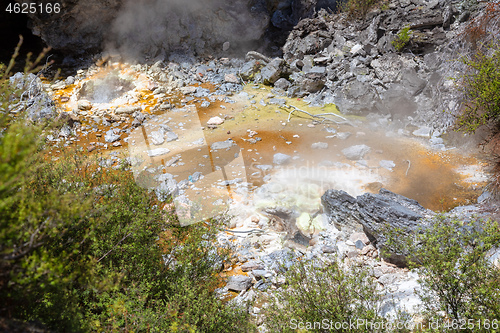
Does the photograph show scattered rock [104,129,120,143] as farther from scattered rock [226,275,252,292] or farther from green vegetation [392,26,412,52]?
green vegetation [392,26,412,52]

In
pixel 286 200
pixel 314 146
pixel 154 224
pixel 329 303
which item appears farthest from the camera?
pixel 314 146

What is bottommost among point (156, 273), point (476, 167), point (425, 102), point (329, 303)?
point (476, 167)

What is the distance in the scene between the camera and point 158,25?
11.9 m

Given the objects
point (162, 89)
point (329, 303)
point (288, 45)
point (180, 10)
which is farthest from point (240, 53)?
point (329, 303)

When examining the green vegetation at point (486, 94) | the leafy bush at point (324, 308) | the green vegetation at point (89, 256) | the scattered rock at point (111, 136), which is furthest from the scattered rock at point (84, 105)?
the green vegetation at point (486, 94)

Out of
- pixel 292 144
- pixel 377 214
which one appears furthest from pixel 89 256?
pixel 292 144

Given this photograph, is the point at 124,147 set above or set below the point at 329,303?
below

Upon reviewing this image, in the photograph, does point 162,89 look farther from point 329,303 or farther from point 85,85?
point 329,303

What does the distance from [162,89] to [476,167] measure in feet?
29.5

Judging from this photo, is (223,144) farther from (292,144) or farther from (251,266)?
(251,266)

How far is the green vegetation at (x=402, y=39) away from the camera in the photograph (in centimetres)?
884

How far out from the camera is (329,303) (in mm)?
2465

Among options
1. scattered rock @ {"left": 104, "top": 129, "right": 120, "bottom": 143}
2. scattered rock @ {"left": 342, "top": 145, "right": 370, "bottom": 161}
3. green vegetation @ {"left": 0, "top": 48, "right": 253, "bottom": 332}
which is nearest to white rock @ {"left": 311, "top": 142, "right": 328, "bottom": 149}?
scattered rock @ {"left": 342, "top": 145, "right": 370, "bottom": 161}

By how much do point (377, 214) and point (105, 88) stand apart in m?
9.66
